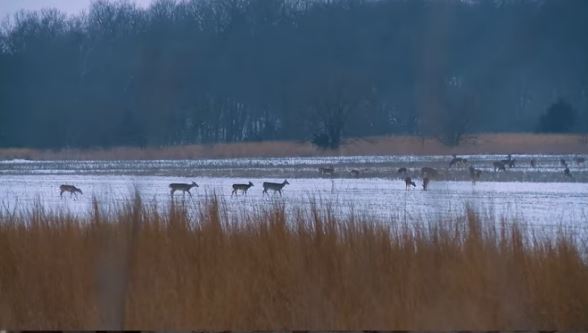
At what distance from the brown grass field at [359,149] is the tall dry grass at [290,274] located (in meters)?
5.26

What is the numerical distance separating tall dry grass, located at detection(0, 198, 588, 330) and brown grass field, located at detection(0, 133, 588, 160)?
526 cm

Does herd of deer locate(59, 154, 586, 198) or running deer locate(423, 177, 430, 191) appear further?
running deer locate(423, 177, 430, 191)

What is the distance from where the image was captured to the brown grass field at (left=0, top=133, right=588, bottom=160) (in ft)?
51.7

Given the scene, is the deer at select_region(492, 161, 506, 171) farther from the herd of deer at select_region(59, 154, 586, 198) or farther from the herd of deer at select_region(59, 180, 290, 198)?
the herd of deer at select_region(59, 180, 290, 198)

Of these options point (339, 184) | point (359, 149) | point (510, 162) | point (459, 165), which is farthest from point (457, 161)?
point (339, 184)

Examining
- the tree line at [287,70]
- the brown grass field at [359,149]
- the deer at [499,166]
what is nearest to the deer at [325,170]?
the brown grass field at [359,149]

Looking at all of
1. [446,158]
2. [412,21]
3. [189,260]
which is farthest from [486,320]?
[446,158]

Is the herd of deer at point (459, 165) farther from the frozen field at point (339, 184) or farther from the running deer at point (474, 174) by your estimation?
the frozen field at point (339, 184)

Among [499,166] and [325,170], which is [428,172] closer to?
[499,166]

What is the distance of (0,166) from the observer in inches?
830

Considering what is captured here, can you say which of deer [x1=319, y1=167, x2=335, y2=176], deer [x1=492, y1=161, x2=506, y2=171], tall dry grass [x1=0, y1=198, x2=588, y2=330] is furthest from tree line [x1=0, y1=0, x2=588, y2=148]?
deer [x1=492, y1=161, x2=506, y2=171]

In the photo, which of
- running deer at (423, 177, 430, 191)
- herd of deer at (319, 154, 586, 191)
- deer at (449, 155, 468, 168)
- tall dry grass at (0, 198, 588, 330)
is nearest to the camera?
tall dry grass at (0, 198, 588, 330)

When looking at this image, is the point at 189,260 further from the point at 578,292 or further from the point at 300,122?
the point at 300,122

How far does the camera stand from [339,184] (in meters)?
19.5
